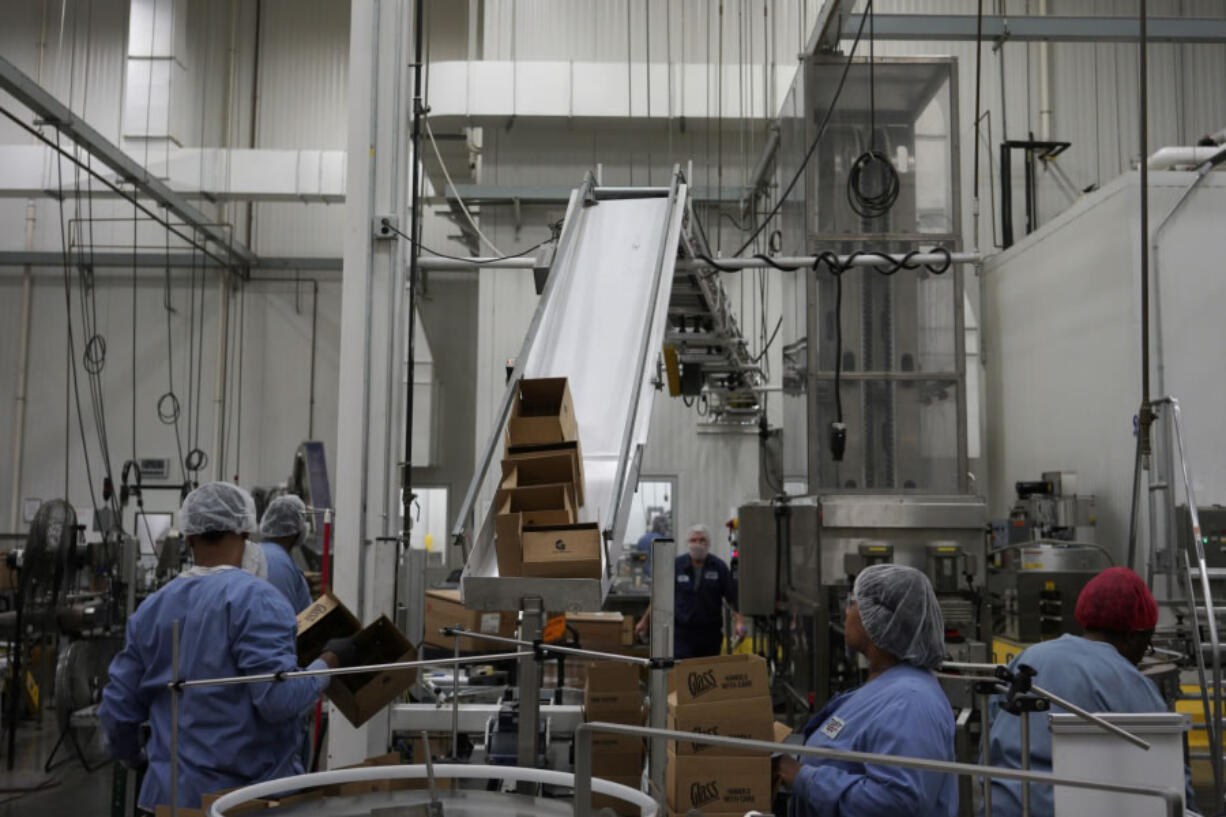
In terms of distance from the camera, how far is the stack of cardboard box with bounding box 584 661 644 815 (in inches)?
157

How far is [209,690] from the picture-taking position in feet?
9.04

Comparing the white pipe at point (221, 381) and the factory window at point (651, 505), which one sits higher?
the white pipe at point (221, 381)

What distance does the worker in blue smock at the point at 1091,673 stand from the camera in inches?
102

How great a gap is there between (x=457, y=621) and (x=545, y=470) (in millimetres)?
3084

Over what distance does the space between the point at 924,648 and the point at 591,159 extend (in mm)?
10080

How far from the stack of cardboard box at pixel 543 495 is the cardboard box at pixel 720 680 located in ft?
2.80

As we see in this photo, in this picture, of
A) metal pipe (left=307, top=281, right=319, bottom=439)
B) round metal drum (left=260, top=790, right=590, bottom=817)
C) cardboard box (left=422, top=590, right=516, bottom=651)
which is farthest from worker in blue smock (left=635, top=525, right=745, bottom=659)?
metal pipe (left=307, top=281, right=319, bottom=439)

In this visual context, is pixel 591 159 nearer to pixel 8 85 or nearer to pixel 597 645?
pixel 8 85

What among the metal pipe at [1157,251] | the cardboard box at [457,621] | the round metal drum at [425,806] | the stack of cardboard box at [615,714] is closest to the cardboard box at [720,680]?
the stack of cardboard box at [615,714]

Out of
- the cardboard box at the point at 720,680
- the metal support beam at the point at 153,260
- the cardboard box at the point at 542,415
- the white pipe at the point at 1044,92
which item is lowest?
the cardboard box at the point at 720,680

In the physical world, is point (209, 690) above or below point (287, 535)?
below

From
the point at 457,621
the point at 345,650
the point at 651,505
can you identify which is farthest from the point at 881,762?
the point at 651,505

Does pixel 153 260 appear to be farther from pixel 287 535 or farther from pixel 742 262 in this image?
pixel 742 262

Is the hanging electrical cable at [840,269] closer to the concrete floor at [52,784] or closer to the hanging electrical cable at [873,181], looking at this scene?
the hanging electrical cable at [873,181]
